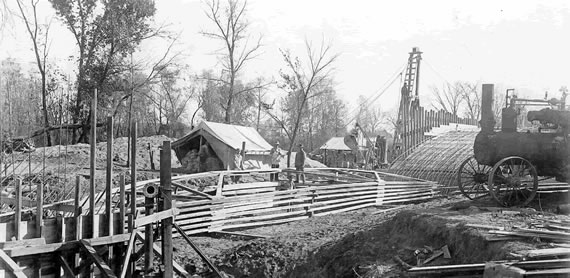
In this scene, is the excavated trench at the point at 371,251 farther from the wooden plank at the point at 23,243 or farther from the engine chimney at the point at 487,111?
the engine chimney at the point at 487,111

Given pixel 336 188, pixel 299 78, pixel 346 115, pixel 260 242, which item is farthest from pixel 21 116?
pixel 346 115

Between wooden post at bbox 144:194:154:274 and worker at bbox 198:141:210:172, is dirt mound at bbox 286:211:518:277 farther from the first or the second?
worker at bbox 198:141:210:172

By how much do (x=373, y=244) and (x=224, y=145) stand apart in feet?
54.6

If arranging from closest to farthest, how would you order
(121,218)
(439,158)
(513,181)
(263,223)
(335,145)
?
(121,218)
(513,181)
(263,223)
(439,158)
(335,145)

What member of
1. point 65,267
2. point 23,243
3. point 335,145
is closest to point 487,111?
point 65,267

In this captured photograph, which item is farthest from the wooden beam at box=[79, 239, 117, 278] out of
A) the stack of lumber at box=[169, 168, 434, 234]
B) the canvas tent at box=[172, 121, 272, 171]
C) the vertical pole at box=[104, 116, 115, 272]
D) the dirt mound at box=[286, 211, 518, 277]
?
the canvas tent at box=[172, 121, 272, 171]

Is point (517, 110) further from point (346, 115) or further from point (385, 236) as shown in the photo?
point (346, 115)

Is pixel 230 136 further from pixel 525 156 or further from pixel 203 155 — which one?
pixel 525 156

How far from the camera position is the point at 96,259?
8977mm

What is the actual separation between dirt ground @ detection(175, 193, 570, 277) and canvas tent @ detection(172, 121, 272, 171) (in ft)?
40.6

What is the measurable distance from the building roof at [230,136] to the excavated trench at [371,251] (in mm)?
14355

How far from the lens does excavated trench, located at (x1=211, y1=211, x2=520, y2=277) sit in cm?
867

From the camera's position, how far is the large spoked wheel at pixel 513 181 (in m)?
12.3

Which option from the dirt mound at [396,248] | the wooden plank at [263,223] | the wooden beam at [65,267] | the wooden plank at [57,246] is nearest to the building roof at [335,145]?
the wooden plank at [263,223]
